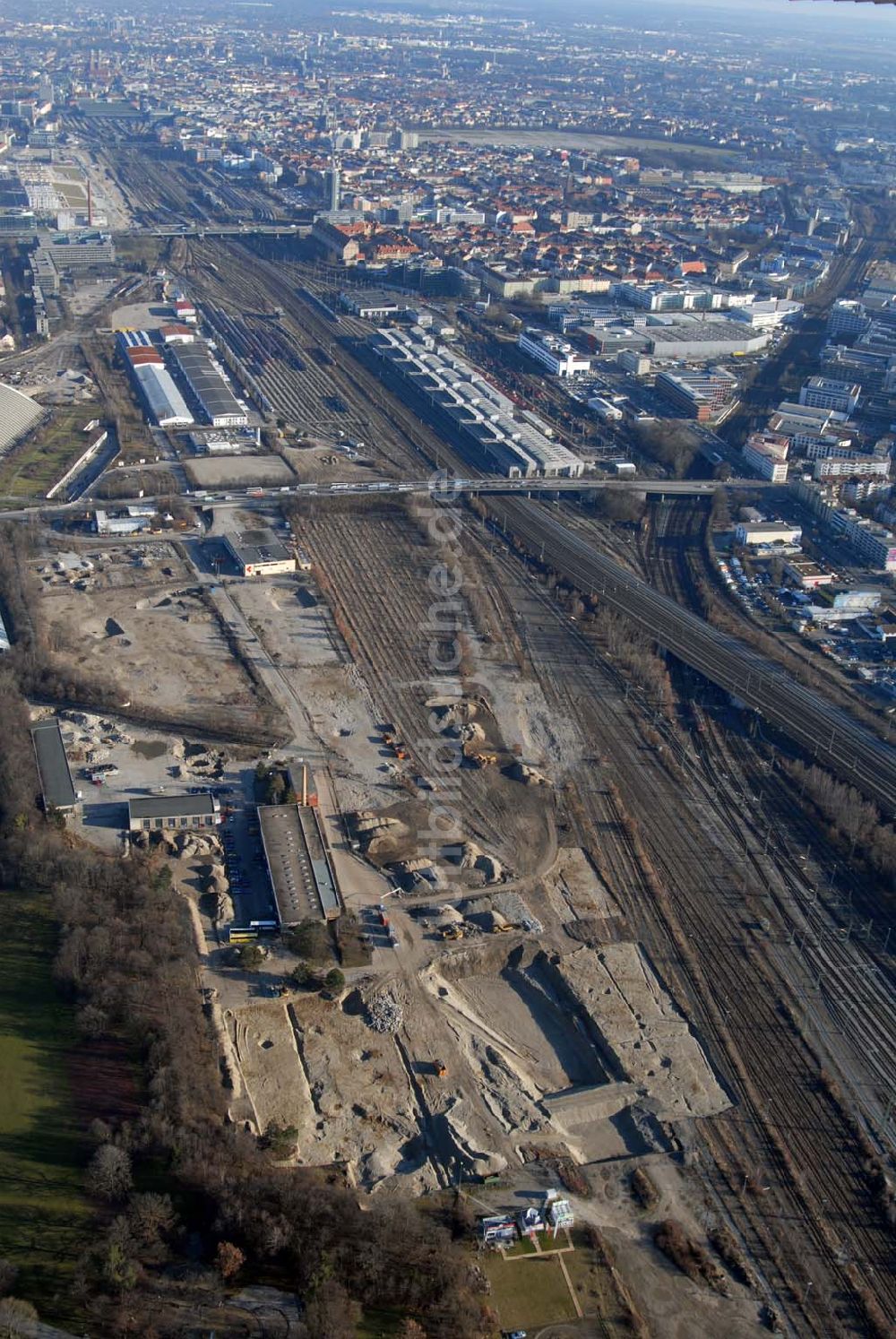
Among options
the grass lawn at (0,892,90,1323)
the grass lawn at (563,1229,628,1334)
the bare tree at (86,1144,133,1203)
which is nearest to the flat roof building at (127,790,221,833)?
the grass lawn at (0,892,90,1323)

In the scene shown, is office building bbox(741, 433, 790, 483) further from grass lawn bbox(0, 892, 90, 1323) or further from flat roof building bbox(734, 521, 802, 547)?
grass lawn bbox(0, 892, 90, 1323)

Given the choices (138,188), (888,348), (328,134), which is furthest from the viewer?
(328,134)

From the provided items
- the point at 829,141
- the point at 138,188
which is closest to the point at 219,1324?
the point at 138,188

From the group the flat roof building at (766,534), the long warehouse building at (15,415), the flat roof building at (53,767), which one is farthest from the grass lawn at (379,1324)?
the long warehouse building at (15,415)

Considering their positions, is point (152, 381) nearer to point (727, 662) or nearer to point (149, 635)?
point (149, 635)

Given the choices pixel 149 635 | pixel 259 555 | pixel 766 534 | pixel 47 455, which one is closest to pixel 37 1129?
pixel 149 635

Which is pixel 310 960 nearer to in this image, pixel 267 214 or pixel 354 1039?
pixel 354 1039
